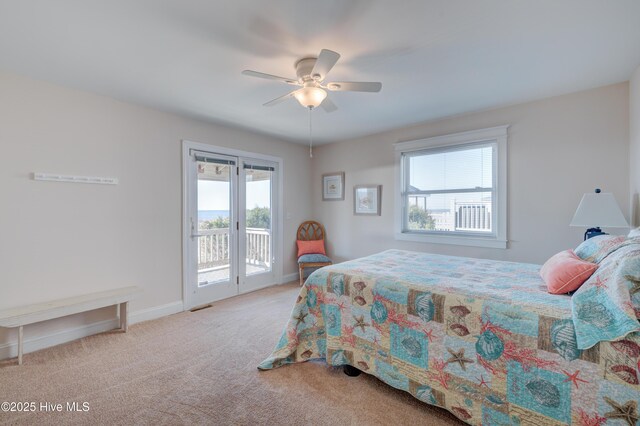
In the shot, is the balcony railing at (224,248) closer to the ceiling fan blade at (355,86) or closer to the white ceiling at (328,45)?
the white ceiling at (328,45)

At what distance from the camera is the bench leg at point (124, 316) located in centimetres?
290

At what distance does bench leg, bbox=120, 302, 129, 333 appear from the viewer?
9.53ft

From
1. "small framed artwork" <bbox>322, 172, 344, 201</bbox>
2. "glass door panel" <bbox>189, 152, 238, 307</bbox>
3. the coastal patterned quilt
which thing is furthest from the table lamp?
"glass door panel" <bbox>189, 152, 238, 307</bbox>

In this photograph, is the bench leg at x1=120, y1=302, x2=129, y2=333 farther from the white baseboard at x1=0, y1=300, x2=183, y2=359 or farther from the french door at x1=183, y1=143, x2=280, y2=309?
the french door at x1=183, y1=143, x2=280, y2=309

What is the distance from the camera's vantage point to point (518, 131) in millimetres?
3180

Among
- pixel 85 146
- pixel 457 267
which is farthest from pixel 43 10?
pixel 457 267

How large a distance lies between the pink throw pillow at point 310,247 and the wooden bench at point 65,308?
251 cm

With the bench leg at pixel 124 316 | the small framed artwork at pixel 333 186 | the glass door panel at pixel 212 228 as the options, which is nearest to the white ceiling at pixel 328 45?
the glass door panel at pixel 212 228

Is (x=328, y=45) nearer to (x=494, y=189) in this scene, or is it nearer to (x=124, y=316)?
(x=494, y=189)

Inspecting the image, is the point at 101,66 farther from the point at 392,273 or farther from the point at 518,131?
the point at 518,131

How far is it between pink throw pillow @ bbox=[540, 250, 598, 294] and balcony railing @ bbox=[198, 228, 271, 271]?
3628mm

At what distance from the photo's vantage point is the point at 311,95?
7.30ft

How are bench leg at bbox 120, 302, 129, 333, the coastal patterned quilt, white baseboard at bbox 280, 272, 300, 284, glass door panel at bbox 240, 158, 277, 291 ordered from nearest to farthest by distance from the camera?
the coastal patterned quilt, bench leg at bbox 120, 302, 129, 333, glass door panel at bbox 240, 158, 277, 291, white baseboard at bbox 280, 272, 300, 284

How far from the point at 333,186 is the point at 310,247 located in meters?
1.16
